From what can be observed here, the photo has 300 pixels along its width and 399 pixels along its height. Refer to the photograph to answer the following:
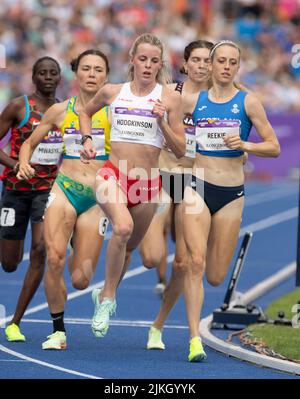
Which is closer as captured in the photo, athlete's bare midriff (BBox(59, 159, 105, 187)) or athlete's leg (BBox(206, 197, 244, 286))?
athlete's leg (BBox(206, 197, 244, 286))

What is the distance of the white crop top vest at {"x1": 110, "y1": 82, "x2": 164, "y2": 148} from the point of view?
34.4 ft

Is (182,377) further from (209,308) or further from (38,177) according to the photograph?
(209,308)

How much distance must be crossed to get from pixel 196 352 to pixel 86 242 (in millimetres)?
1345

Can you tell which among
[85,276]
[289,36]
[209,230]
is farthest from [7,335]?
[289,36]

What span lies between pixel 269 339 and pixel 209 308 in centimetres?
283

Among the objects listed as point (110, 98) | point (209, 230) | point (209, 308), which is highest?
point (110, 98)

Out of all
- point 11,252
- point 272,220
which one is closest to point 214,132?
point 11,252

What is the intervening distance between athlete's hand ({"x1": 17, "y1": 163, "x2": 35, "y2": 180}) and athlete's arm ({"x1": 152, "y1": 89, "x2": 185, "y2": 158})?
118cm

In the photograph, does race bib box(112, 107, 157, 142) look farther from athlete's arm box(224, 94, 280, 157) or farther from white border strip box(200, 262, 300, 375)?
white border strip box(200, 262, 300, 375)

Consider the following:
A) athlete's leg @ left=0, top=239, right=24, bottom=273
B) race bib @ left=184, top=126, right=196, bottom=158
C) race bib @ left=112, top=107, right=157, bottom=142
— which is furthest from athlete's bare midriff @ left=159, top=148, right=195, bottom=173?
athlete's leg @ left=0, top=239, right=24, bottom=273

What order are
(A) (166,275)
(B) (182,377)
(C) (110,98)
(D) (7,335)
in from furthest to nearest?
(A) (166,275), (D) (7,335), (C) (110,98), (B) (182,377)

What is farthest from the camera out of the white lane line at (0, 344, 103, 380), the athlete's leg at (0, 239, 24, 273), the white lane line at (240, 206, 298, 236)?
Result: the white lane line at (240, 206, 298, 236)

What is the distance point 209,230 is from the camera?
10.9 m

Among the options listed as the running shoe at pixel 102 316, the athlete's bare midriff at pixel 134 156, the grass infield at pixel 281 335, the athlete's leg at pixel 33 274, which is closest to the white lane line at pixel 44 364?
the running shoe at pixel 102 316
